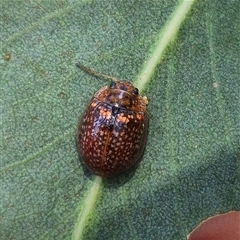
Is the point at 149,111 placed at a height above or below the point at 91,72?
below

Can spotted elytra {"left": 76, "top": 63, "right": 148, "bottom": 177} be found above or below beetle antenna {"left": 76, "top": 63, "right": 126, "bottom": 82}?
below

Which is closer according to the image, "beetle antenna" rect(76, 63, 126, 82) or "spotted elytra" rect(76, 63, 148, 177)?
"spotted elytra" rect(76, 63, 148, 177)

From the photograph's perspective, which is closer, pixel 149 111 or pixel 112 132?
pixel 112 132

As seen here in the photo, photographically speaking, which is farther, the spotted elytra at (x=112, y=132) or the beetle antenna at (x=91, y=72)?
the beetle antenna at (x=91, y=72)

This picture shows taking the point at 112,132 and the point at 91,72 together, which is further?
the point at 91,72
